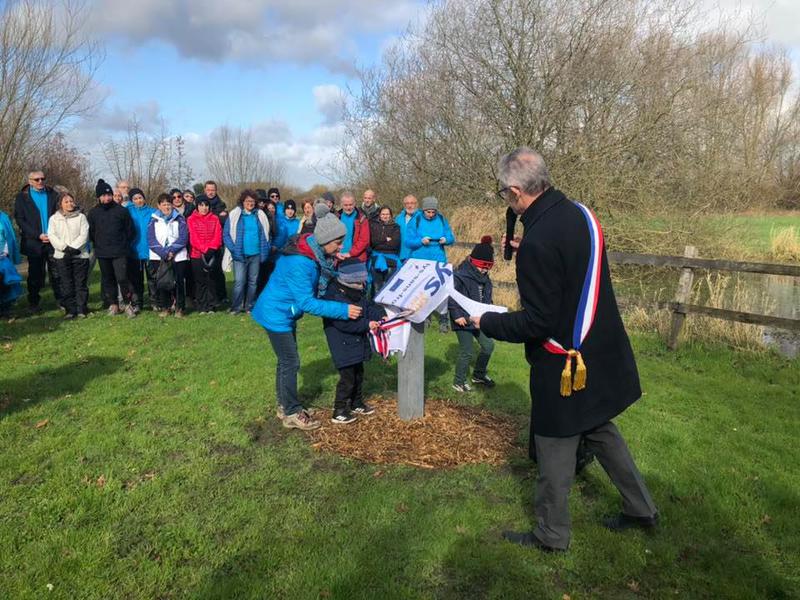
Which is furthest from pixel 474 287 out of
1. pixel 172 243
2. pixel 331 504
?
pixel 172 243

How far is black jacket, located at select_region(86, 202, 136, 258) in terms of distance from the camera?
10039mm

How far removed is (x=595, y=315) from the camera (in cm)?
324

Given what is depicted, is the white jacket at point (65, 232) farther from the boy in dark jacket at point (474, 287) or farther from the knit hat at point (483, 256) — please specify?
the knit hat at point (483, 256)

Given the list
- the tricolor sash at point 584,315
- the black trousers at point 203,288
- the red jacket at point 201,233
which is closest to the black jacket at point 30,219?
the red jacket at point 201,233

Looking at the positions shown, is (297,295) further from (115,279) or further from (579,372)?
(115,279)

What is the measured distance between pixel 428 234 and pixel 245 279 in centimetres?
368

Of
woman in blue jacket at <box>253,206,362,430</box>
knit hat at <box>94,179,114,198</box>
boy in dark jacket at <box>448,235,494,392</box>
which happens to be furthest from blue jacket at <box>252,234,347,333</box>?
knit hat at <box>94,179,114,198</box>

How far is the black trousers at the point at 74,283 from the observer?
32.4 ft

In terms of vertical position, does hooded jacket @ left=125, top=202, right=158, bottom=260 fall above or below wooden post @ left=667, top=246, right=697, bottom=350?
above

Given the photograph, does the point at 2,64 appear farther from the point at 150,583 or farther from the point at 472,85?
the point at 150,583

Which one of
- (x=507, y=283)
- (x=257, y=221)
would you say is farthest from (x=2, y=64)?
(x=507, y=283)

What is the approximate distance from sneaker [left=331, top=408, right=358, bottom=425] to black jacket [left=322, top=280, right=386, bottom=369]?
531mm

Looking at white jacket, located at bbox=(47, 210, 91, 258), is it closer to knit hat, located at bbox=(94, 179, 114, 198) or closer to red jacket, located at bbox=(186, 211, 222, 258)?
knit hat, located at bbox=(94, 179, 114, 198)

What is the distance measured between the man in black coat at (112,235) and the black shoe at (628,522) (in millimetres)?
9116
